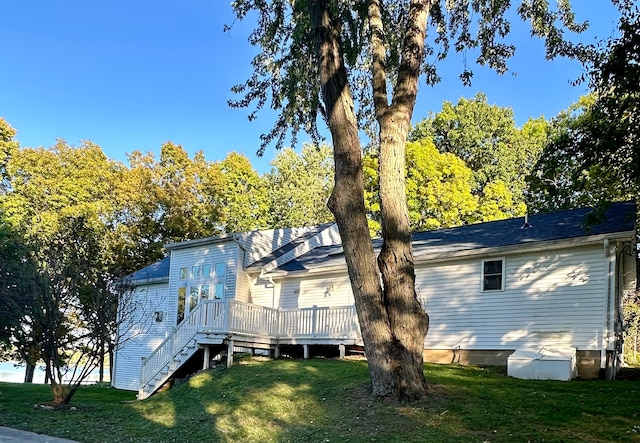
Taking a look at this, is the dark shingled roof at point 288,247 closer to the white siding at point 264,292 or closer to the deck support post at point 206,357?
the white siding at point 264,292

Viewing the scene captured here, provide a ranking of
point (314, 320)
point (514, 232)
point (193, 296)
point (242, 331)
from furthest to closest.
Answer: point (193, 296) < point (314, 320) < point (242, 331) < point (514, 232)

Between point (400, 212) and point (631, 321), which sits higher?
point (400, 212)

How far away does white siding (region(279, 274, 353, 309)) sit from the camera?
17.9m

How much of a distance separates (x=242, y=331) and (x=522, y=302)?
7749mm

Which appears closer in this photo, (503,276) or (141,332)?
(503,276)

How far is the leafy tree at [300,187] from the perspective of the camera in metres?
39.3

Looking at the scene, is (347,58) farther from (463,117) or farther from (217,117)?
(463,117)

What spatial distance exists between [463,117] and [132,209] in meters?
20.9

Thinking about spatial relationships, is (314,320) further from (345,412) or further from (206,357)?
(345,412)

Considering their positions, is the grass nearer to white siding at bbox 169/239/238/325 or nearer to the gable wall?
the gable wall

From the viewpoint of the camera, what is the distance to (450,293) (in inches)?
607

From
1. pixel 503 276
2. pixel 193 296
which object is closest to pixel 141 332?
pixel 193 296

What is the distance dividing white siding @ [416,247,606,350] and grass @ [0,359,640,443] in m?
1.53

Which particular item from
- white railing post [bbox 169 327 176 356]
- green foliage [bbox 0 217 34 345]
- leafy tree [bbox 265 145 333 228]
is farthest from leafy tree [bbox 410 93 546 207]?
green foliage [bbox 0 217 34 345]
